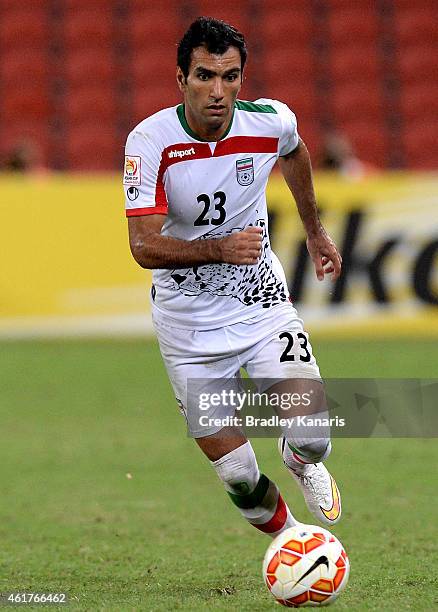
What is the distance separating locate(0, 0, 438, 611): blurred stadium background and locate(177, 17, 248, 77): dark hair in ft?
7.40

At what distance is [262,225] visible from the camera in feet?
17.6

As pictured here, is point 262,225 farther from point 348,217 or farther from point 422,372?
point 348,217

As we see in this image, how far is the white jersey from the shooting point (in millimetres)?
5078

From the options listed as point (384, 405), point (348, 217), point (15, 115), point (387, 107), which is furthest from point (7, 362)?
point (387, 107)

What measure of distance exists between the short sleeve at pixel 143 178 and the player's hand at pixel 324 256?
893 mm

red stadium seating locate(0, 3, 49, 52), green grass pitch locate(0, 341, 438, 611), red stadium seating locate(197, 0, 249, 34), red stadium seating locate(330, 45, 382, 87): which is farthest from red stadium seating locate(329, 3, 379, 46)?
green grass pitch locate(0, 341, 438, 611)

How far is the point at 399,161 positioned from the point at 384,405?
1147 centimetres

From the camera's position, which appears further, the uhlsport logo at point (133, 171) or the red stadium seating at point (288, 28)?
the red stadium seating at point (288, 28)

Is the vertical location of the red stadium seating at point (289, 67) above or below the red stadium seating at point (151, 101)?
above

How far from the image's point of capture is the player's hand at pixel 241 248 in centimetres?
480

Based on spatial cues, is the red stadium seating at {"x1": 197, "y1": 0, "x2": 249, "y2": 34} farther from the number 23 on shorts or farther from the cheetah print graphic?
the number 23 on shorts

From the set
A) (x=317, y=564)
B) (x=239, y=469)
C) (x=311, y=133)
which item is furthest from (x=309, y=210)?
(x=311, y=133)

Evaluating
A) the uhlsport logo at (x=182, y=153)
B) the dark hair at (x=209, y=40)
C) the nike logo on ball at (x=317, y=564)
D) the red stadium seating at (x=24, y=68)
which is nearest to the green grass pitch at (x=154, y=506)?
the nike logo on ball at (x=317, y=564)

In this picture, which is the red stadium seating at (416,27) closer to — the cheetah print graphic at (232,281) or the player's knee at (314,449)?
the cheetah print graphic at (232,281)
